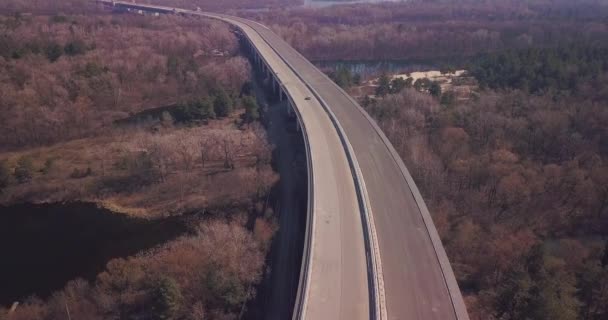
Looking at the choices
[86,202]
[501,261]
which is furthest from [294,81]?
[501,261]

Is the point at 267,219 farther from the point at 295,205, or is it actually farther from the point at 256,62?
the point at 256,62

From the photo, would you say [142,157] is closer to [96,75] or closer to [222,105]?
[222,105]

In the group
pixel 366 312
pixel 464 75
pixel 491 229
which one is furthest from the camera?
pixel 464 75

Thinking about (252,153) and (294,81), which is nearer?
(252,153)

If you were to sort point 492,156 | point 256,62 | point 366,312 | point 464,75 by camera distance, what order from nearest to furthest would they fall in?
point 366,312 → point 492,156 → point 464,75 → point 256,62

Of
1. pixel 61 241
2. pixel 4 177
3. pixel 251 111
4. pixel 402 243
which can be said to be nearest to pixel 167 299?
pixel 402 243

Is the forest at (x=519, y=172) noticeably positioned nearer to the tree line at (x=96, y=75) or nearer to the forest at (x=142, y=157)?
the forest at (x=142, y=157)

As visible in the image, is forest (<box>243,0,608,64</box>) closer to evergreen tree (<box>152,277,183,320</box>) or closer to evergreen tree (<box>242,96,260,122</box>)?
evergreen tree (<box>242,96,260,122</box>)

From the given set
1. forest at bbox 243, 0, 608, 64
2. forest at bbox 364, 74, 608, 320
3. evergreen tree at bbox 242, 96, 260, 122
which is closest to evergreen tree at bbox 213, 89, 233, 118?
evergreen tree at bbox 242, 96, 260, 122
